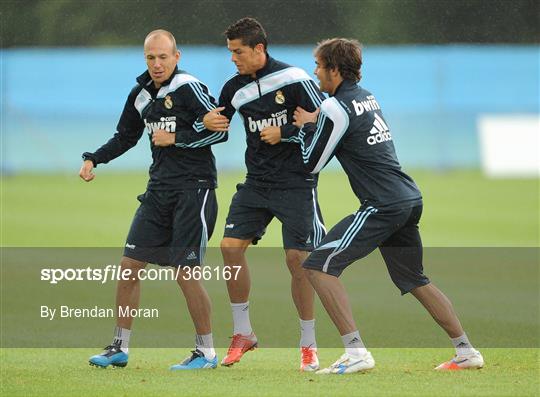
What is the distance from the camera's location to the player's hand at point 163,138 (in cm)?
809

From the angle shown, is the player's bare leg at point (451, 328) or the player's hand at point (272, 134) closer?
the player's bare leg at point (451, 328)

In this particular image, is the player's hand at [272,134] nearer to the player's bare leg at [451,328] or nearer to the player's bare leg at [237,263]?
the player's bare leg at [237,263]

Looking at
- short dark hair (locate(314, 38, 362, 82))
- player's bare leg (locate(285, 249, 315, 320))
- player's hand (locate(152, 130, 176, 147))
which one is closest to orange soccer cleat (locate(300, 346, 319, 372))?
player's bare leg (locate(285, 249, 315, 320))

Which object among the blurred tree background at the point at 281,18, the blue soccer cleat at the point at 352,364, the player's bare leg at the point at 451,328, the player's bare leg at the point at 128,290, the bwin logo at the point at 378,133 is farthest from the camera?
the blurred tree background at the point at 281,18

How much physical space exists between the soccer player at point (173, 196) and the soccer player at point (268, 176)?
210 mm

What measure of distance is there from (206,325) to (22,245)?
8927 millimetres

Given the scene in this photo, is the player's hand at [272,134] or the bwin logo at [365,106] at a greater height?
the bwin logo at [365,106]

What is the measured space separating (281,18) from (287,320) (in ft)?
11.0

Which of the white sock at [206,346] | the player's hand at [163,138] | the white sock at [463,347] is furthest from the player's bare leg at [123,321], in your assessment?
the white sock at [463,347]

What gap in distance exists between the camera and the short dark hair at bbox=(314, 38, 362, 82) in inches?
299

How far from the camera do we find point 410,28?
44.2 ft

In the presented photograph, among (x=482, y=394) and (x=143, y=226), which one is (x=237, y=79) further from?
(x=482, y=394)

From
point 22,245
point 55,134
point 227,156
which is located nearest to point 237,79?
point 22,245

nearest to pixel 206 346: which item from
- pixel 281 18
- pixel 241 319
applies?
pixel 241 319
